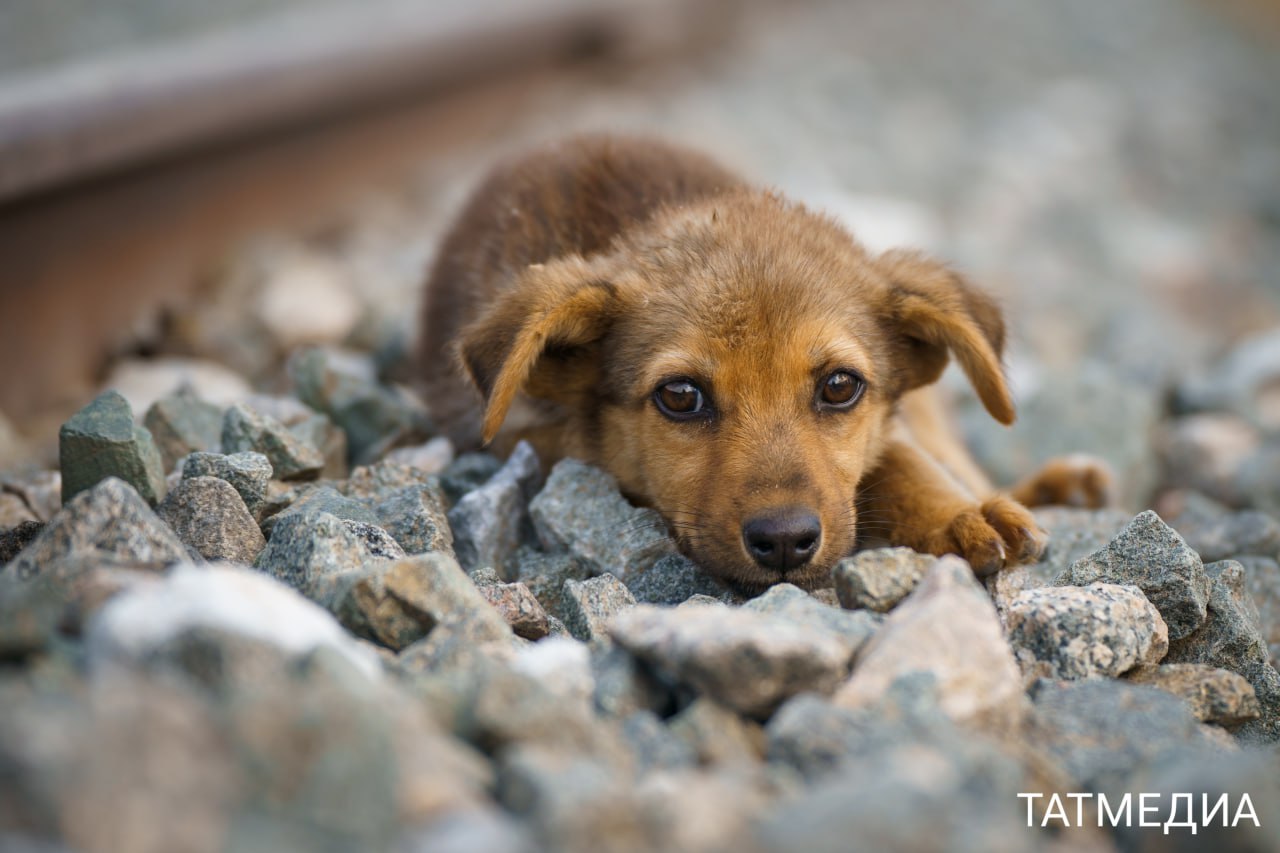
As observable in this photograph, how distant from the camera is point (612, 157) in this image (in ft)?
16.4

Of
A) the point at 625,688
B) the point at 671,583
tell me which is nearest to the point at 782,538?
the point at 671,583

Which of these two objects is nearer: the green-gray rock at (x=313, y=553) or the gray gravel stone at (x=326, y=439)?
the green-gray rock at (x=313, y=553)

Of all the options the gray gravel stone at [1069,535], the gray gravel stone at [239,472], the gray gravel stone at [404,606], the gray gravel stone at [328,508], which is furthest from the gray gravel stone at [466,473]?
the gray gravel stone at [1069,535]

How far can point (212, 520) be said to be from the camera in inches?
127

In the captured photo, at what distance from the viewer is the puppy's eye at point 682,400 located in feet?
13.1

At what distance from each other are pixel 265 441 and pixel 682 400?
1294mm

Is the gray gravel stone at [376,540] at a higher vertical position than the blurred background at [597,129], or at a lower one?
lower

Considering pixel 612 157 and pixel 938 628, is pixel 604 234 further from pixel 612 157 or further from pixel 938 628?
pixel 938 628

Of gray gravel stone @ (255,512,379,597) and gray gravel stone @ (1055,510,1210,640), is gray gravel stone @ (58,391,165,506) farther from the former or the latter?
gray gravel stone @ (1055,510,1210,640)

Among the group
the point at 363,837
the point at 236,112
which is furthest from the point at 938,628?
the point at 236,112

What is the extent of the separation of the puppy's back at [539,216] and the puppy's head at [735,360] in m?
0.29

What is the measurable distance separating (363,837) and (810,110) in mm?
9256

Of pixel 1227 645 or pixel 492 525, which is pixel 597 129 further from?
pixel 1227 645

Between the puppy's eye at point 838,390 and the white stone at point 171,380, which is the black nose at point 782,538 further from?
the white stone at point 171,380
